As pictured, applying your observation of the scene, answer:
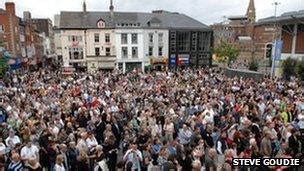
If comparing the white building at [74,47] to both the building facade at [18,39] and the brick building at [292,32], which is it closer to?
the building facade at [18,39]

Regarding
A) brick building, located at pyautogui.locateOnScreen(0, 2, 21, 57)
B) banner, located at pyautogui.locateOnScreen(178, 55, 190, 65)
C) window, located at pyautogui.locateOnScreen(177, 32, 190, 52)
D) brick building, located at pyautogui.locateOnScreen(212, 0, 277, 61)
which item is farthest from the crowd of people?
brick building, located at pyautogui.locateOnScreen(212, 0, 277, 61)

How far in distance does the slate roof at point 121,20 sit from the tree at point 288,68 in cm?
2739

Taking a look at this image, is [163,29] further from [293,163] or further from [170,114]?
[293,163]

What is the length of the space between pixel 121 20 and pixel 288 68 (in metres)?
30.7

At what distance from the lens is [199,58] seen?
65188 mm

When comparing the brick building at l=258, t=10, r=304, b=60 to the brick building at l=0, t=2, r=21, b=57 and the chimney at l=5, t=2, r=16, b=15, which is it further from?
the chimney at l=5, t=2, r=16, b=15

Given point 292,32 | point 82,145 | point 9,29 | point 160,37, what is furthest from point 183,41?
point 82,145

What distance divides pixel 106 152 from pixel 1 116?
727 cm

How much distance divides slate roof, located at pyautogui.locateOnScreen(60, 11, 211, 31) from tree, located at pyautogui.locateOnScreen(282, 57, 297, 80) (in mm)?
27387

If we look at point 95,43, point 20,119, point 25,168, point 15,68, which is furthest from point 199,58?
point 25,168

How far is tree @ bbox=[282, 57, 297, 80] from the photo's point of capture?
35966mm

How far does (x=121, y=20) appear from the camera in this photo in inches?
2365

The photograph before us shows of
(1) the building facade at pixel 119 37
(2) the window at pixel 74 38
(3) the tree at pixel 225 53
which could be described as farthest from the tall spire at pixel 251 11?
(2) the window at pixel 74 38

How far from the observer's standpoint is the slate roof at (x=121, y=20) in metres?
59.0
